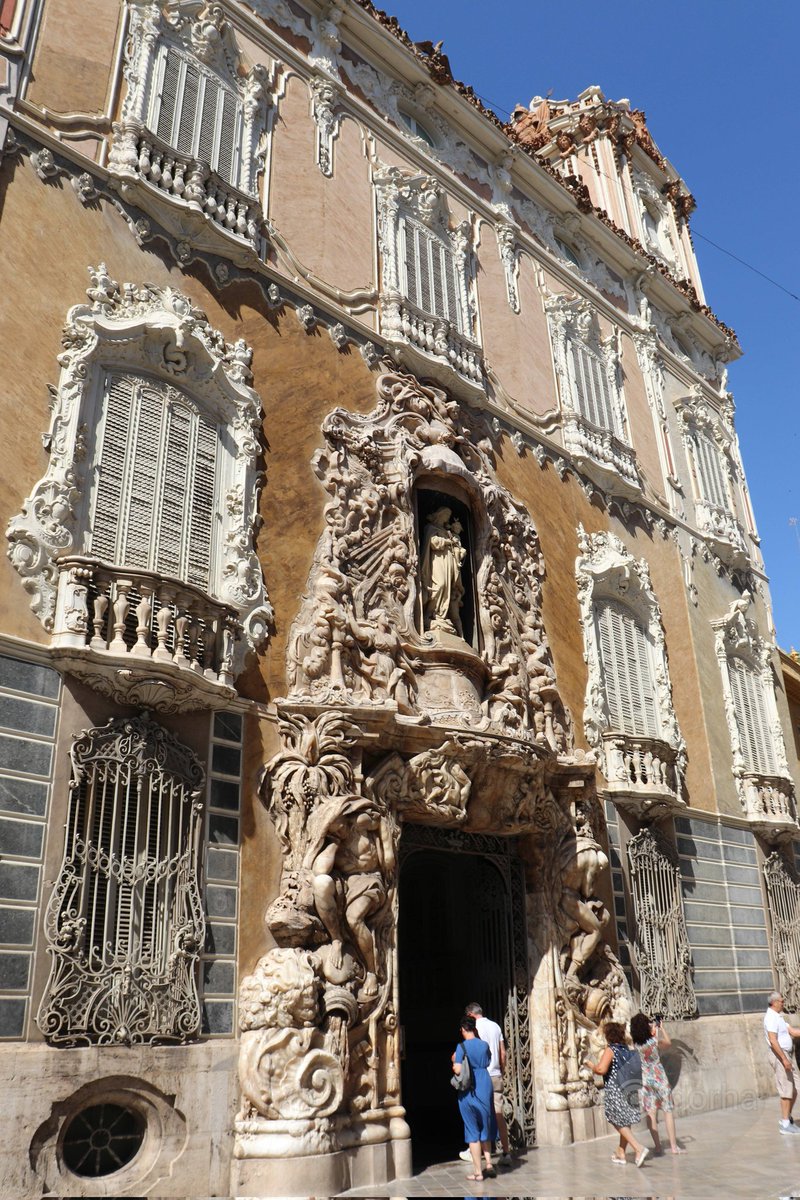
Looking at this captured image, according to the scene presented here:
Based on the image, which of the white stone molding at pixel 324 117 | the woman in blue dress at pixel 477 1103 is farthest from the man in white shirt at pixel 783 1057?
the white stone molding at pixel 324 117

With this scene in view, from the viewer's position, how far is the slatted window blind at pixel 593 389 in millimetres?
18219

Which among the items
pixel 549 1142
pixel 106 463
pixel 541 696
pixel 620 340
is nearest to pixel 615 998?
pixel 549 1142

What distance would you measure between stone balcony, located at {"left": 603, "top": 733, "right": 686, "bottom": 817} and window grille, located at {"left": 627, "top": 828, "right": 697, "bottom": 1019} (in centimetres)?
47

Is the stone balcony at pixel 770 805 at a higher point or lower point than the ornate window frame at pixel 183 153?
lower

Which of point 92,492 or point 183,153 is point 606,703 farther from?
point 183,153

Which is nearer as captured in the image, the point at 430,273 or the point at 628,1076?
the point at 628,1076

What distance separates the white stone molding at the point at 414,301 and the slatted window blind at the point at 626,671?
4.41 meters

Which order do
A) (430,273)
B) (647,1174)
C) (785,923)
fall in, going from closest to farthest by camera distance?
(647,1174) → (430,273) → (785,923)

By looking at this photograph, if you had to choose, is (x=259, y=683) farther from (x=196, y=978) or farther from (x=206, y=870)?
(x=196, y=978)

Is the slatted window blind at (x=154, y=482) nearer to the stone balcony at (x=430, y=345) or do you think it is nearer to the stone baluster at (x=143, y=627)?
the stone baluster at (x=143, y=627)

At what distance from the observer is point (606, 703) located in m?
15.3

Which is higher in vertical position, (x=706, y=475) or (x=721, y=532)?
(x=706, y=475)

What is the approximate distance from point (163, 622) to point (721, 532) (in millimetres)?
14233

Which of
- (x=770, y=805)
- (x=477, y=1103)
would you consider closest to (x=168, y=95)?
(x=477, y=1103)
